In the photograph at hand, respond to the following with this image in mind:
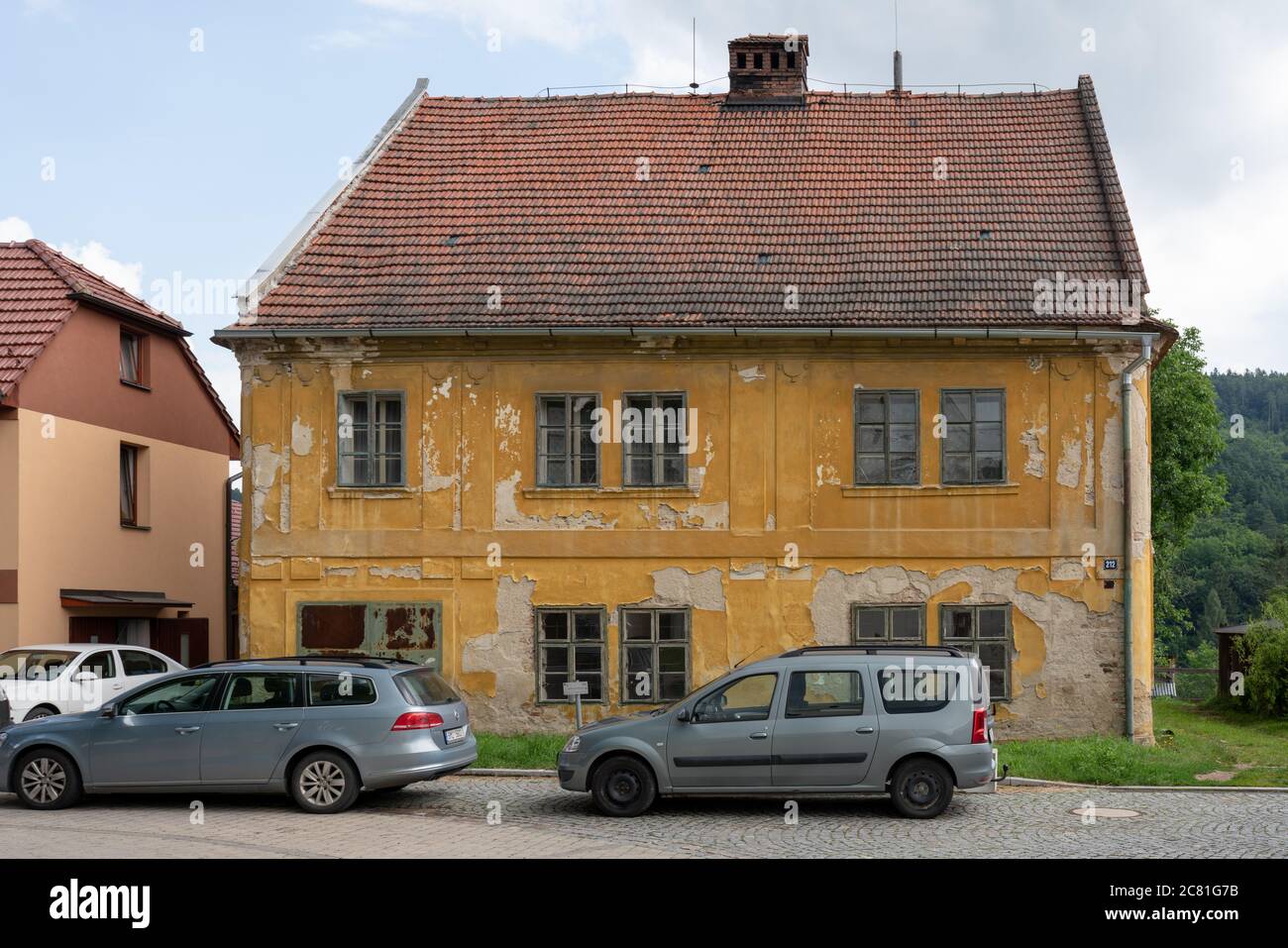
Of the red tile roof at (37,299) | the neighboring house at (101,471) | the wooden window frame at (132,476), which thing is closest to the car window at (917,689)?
the neighboring house at (101,471)

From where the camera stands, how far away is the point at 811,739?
13.2 m

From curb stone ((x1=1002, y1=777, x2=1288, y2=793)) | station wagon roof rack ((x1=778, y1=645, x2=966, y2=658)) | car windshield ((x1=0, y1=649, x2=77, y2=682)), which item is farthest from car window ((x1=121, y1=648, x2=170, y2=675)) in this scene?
curb stone ((x1=1002, y1=777, x2=1288, y2=793))

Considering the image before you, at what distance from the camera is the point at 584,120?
77.6 ft

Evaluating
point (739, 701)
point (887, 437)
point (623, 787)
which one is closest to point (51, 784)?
Answer: point (623, 787)

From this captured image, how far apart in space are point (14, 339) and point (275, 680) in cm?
1194

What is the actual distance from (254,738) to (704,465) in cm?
797

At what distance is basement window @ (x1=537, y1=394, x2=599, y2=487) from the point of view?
64.2 ft

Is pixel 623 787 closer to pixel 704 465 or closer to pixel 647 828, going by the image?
pixel 647 828

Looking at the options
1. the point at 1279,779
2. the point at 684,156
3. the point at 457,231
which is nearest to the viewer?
the point at 1279,779

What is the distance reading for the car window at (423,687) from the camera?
1366 cm
